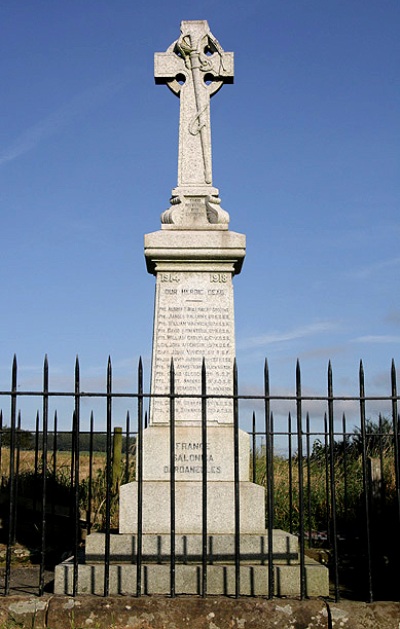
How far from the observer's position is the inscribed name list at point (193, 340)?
279 inches

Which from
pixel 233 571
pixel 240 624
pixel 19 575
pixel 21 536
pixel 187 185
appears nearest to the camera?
pixel 240 624

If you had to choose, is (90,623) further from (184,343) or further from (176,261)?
(176,261)

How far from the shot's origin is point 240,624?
549 centimetres

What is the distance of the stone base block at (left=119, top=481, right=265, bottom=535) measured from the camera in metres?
6.49

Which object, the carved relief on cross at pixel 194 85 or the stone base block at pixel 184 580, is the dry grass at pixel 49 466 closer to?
the stone base block at pixel 184 580

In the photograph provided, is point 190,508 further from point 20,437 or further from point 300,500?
point 20,437

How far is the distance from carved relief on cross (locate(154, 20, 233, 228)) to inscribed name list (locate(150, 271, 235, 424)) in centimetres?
107

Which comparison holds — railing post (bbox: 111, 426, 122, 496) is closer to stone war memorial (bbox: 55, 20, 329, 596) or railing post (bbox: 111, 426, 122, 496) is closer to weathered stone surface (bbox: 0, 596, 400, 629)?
stone war memorial (bbox: 55, 20, 329, 596)

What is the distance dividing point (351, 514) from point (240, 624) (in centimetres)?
597

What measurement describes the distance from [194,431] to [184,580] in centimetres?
147

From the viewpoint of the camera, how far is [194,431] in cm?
693

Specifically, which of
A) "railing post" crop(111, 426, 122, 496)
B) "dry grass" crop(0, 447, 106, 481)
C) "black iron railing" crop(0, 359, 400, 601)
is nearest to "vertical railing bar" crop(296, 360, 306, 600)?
"black iron railing" crop(0, 359, 400, 601)

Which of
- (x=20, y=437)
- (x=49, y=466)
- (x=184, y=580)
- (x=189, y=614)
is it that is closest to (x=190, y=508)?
(x=184, y=580)

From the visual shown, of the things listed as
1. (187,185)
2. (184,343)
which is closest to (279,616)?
(184,343)
